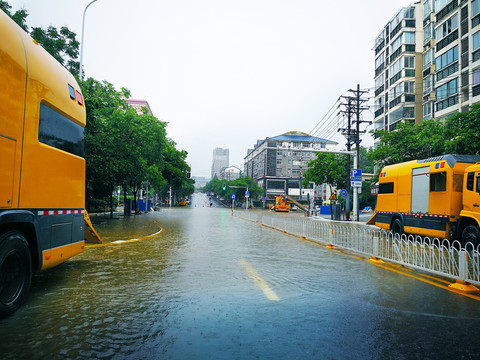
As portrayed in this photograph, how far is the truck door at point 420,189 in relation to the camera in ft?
46.1

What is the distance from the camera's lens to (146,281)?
6.75 meters

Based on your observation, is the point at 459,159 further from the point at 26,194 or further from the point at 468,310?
the point at 26,194

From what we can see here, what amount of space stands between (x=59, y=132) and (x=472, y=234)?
12.1 m

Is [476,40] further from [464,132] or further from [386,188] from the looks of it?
[386,188]

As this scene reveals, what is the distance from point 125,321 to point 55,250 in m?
2.26

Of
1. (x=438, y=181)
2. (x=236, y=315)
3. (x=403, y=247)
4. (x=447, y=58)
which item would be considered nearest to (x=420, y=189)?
(x=438, y=181)

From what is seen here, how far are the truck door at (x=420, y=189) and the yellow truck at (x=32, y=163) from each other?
12.9 metres

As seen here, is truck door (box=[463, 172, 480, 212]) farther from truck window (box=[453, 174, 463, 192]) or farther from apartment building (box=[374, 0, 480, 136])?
apartment building (box=[374, 0, 480, 136])

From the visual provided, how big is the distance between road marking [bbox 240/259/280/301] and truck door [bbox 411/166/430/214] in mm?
8953

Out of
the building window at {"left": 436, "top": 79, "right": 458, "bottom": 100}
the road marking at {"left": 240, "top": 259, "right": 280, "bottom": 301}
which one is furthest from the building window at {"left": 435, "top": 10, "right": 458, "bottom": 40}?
the road marking at {"left": 240, "top": 259, "right": 280, "bottom": 301}

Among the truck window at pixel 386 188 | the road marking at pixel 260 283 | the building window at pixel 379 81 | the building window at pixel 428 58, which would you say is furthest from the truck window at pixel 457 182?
the building window at pixel 379 81

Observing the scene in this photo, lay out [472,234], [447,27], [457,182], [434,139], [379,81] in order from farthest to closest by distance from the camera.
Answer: [379,81]
[447,27]
[434,139]
[457,182]
[472,234]

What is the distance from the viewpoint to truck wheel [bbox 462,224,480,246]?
1100cm

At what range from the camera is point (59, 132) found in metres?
6.04
